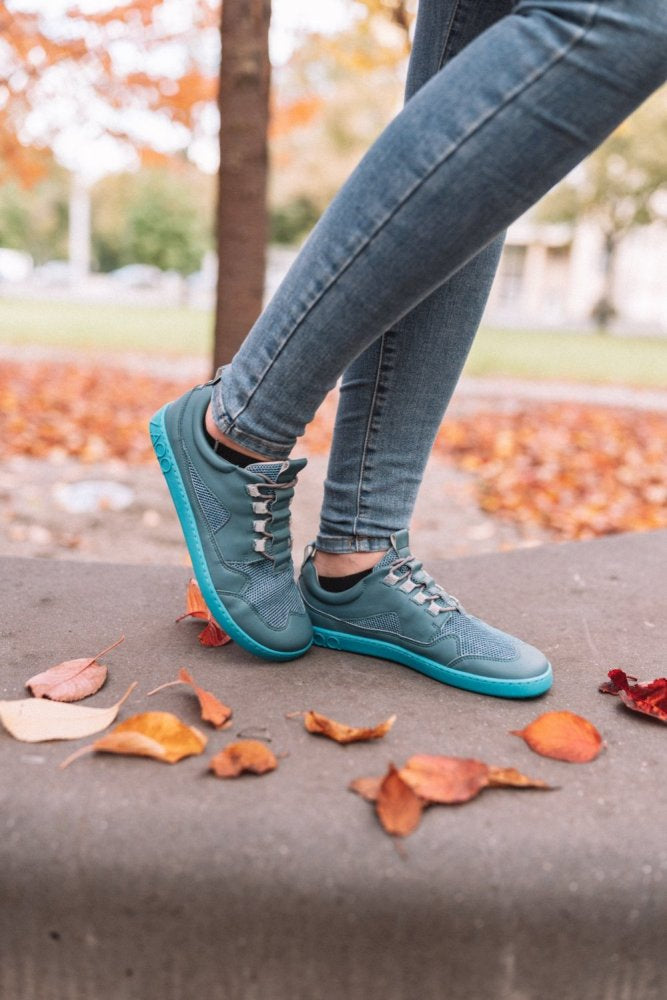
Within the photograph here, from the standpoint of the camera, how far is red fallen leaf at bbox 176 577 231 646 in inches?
56.4

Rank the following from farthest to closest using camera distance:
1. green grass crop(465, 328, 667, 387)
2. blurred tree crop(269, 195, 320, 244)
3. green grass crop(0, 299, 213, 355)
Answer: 1. blurred tree crop(269, 195, 320, 244)
2. green grass crop(0, 299, 213, 355)
3. green grass crop(465, 328, 667, 387)

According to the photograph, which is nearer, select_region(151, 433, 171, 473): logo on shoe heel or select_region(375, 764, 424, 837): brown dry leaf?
select_region(375, 764, 424, 837): brown dry leaf

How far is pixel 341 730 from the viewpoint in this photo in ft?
3.62

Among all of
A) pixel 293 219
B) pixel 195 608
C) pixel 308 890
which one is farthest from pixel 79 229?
pixel 308 890

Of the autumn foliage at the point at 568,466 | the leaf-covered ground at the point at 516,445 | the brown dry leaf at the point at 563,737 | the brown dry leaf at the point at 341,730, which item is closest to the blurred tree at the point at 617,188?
the leaf-covered ground at the point at 516,445

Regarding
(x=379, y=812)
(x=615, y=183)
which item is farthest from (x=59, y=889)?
(x=615, y=183)

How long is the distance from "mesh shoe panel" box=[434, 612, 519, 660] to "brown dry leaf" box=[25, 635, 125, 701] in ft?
1.66

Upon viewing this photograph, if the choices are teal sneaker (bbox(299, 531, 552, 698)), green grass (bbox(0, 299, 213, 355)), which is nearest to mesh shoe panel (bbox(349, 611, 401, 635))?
teal sneaker (bbox(299, 531, 552, 698))

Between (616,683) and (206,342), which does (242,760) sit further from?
(206,342)

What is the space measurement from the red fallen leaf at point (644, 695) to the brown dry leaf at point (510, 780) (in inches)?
11.4

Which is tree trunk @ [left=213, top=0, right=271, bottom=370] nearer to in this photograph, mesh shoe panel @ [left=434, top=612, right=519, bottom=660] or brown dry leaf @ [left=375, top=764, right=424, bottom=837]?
mesh shoe panel @ [left=434, top=612, right=519, bottom=660]

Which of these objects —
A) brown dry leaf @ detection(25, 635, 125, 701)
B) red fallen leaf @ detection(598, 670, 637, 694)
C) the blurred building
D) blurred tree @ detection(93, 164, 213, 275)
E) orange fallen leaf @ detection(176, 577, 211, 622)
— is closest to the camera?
brown dry leaf @ detection(25, 635, 125, 701)

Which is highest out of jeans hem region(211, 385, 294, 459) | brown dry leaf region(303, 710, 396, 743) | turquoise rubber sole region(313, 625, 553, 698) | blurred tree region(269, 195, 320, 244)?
blurred tree region(269, 195, 320, 244)

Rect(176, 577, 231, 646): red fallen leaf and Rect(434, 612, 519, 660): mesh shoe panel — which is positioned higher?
Rect(434, 612, 519, 660): mesh shoe panel
